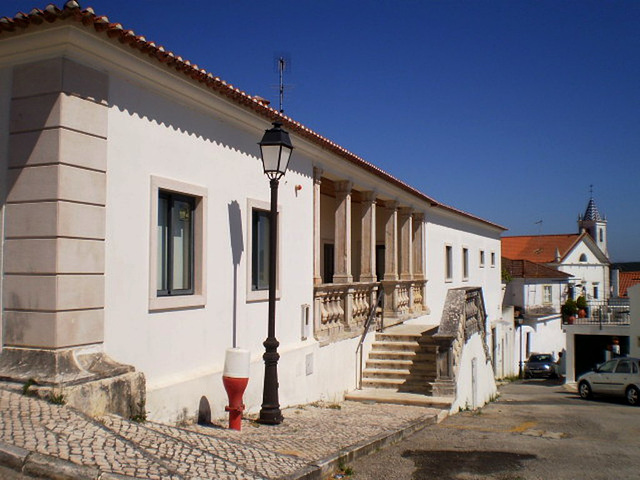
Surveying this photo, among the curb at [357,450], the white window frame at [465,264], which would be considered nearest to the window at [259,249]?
the curb at [357,450]

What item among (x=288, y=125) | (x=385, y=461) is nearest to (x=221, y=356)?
(x=385, y=461)

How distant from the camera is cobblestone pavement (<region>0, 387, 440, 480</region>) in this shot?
15.9 feet

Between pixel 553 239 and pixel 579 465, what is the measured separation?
177 feet

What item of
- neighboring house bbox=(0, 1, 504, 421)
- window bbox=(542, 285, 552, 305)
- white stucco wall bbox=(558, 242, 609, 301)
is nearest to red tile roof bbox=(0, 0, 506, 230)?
neighboring house bbox=(0, 1, 504, 421)

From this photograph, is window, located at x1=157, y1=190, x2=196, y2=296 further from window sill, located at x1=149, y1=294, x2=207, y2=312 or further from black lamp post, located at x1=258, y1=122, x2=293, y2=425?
black lamp post, located at x1=258, y1=122, x2=293, y2=425

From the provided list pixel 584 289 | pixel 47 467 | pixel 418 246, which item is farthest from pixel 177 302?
pixel 584 289

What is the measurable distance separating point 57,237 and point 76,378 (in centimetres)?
138

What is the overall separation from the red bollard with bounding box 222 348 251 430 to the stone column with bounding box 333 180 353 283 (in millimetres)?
5739

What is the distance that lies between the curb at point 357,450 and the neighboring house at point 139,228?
1980 mm

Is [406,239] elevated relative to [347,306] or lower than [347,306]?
elevated

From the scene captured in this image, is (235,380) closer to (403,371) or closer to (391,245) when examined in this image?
(403,371)

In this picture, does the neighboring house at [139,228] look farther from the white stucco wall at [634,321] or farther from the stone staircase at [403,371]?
the white stucco wall at [634,321]

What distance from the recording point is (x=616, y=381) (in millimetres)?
20375

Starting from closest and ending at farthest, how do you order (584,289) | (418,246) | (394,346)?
(394,346)
(418,246)
(584,289)
